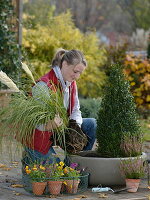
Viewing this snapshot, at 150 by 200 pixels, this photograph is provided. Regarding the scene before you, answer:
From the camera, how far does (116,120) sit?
5.57 meters

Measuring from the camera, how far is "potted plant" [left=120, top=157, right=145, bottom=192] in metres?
5.29

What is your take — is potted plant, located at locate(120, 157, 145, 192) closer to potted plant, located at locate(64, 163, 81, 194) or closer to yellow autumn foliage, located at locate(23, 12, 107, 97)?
potted plant, located at locate(64, 163, 81, 194)

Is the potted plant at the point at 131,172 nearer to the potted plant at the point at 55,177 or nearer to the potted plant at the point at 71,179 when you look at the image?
the potted plant at the point at 71,179

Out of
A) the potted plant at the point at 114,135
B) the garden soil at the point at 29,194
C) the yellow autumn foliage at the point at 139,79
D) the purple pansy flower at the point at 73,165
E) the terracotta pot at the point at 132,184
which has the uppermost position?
the yellow autumn foliage at the point at 139,79

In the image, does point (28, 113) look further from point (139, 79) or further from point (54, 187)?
point (139, 79)

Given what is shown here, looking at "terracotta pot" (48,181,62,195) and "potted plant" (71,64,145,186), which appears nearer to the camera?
"terracotta pot" (48,181,62,195)

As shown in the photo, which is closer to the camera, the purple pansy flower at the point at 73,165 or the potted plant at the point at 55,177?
the potted plant at the point at 55,177

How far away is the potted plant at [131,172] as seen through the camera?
17.4 feet

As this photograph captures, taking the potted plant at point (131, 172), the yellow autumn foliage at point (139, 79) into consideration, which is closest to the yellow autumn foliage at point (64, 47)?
the yellow autumn foliage at point (139, 79)

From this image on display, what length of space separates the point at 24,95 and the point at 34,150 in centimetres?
55

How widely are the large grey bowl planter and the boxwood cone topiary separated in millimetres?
179

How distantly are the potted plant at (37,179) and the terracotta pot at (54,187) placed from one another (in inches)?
2.1

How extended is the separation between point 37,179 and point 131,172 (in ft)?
2.89

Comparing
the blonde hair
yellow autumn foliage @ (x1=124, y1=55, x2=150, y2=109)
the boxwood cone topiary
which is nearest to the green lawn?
yellow autumn foliage @ (x1=124, y1=55, x2=150, y2=109)
